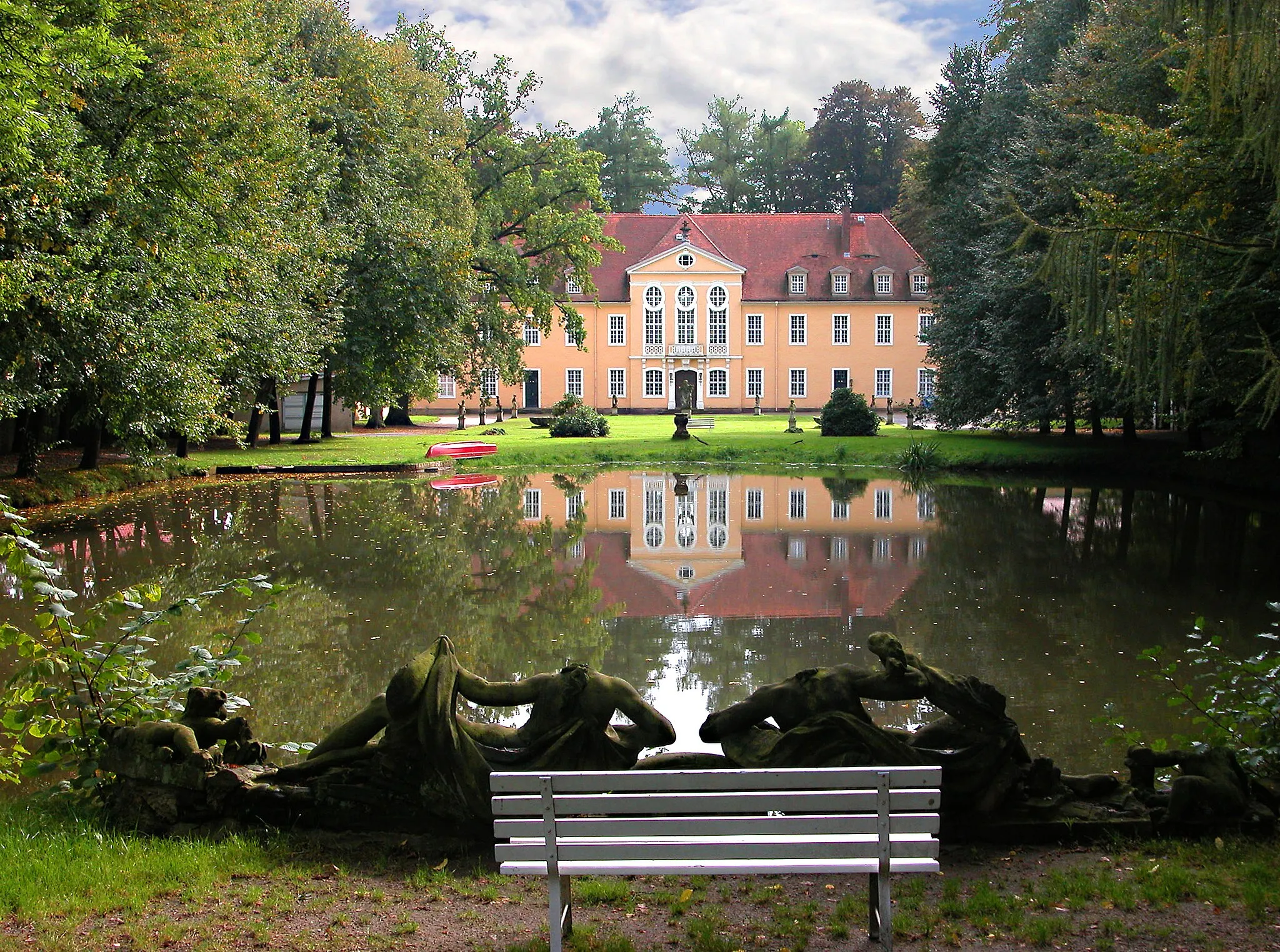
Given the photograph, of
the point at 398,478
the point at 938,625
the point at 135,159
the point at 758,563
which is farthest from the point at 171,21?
the point at 938,625

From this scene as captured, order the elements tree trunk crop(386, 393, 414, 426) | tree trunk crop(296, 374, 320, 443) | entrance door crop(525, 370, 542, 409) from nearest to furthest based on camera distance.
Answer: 1. tree trunk crop(296, 374, 320, 443)
2. tree trunk crop(386, 393, 414, 426)
3. entrance door crop(525, 370, 542, 409)

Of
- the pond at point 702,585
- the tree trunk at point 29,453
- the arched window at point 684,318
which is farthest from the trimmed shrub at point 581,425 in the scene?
the arched window at point 684,318

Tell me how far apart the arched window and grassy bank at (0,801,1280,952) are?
198 feet

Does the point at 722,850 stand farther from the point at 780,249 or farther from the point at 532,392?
the point at 780,249

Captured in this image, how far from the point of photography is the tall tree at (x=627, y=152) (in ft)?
252

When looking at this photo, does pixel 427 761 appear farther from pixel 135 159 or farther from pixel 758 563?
pixel 135 159

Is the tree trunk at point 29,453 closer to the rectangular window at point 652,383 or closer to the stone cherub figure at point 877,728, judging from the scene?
the stone cherub figure at point 877,728

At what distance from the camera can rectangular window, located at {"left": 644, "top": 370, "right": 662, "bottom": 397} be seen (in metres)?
64.2

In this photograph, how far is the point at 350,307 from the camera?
30203 millimetres

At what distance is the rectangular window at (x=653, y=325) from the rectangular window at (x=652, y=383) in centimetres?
162

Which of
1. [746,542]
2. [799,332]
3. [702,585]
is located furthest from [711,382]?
[702,585]

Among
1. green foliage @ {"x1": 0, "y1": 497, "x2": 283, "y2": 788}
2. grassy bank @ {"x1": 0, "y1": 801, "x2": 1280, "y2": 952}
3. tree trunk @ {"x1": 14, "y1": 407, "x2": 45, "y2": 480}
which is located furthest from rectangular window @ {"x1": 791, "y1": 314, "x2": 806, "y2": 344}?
grassy bank @ {"x1": 0, "y1": 801, "x2": 1280, "y2": 952}

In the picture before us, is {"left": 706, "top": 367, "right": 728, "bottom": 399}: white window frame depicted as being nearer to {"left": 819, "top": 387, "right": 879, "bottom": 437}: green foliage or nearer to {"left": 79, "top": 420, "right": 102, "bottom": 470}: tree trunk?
{"left": 819, "top": 387, "right": 879, "bottom": 437}: green foliage

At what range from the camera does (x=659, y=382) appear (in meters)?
64.2
